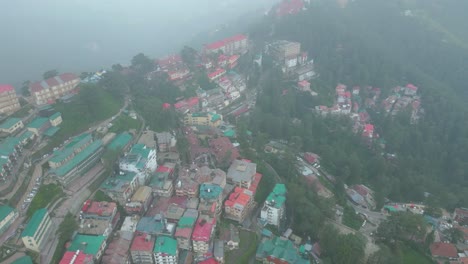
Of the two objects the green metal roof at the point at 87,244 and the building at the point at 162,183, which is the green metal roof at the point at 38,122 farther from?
the green metal roof at the point at 87,244

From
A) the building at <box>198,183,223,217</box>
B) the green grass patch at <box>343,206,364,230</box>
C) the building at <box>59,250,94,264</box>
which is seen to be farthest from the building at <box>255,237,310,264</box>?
the building at <box>59,250,94,264</box>

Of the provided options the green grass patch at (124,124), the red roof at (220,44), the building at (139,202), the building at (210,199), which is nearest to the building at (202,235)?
the building at (210,199)

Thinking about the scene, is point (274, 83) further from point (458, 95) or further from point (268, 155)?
point (458, 95)

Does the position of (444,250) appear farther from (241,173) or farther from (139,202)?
(139,202)

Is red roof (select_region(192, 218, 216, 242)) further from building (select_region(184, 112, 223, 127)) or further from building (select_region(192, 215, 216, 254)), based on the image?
building (select_region(184, 112, 223, 127))

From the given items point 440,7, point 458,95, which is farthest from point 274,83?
point 440,7

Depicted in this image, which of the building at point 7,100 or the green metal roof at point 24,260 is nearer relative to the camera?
the green metal roof at point 24,260
